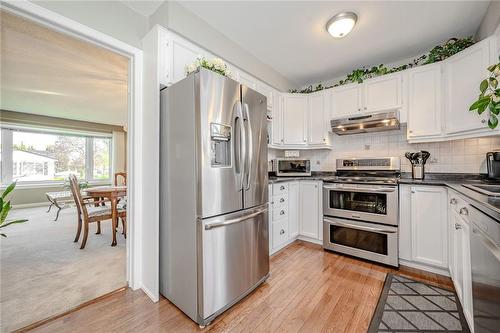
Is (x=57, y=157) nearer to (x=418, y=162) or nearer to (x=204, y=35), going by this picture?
(x=204, y=35)

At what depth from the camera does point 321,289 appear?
192cm

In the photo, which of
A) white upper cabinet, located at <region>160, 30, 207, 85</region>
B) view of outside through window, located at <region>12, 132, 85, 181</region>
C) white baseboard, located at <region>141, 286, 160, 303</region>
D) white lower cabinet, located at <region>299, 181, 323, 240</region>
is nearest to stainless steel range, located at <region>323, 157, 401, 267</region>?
white lower cabinet, located at <region>299, 181, 323, 240</region>

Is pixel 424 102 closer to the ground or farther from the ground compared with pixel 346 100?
closer to the ground

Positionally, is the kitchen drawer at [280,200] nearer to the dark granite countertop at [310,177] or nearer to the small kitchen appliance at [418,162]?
the dark granite countertop at [310,177]

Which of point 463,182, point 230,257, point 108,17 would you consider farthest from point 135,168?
point 463,182

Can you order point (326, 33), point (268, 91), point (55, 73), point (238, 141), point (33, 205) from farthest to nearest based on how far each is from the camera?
1. point (33, 205)
2. point (55, 73)
3. point (268, 91)
4. point (326, 33)
5. point (238, 141)

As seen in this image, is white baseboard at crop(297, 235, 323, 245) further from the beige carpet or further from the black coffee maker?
the beige carpet

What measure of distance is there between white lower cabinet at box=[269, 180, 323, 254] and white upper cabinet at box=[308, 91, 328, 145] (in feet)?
2.57

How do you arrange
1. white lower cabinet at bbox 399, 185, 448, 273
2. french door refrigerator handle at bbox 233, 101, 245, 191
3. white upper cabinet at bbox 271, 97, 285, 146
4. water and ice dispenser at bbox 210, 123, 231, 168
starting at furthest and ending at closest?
white upper cabinet at bbox 271, 97, 285, 146
white lower cabinet at bbox 399, 185, 448, 273
french door refrigerator handle at bbox 233, 101, 245, 191
water and ice dispenser at bbox 210, 123, 231, 168

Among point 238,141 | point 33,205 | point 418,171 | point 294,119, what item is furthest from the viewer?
point 33,205

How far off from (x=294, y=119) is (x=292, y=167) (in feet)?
2.65

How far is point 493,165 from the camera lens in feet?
6.81

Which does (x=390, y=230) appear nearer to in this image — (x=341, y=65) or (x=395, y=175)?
(x=395, y=175)

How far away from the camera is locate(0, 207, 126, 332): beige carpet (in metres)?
1.70
